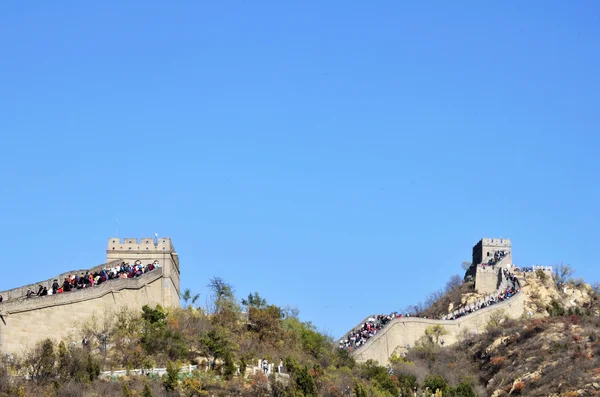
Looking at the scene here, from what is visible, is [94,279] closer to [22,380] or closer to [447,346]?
[22,380]

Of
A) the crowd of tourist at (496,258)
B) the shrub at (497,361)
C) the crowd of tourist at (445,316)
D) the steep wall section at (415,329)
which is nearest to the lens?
the shrub at (497,361)

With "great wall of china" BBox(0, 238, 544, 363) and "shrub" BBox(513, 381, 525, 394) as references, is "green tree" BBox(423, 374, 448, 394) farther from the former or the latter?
"great wall of china" BBox(0, 238, 544, 363)

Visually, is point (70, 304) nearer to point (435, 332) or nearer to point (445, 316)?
point (435, 332)

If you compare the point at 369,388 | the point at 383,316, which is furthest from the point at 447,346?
the point at 369,388

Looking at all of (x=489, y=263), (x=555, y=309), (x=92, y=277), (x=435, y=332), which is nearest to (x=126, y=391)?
(x=92, y=277)

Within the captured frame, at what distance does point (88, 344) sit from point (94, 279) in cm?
535

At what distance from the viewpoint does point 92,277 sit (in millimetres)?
73875

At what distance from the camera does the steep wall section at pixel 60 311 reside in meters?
66.9

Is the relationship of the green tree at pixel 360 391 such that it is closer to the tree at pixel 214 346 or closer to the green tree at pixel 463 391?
the tree at pixel 214 346

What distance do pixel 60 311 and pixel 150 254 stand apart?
554 inches

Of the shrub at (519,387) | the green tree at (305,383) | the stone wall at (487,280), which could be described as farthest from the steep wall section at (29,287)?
the stone wall at (487,280)

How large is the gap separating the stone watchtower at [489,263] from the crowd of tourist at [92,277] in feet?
135

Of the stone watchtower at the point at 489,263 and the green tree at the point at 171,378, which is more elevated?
the stone watchtower at the point at 489,263

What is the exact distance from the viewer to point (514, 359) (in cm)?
8956
